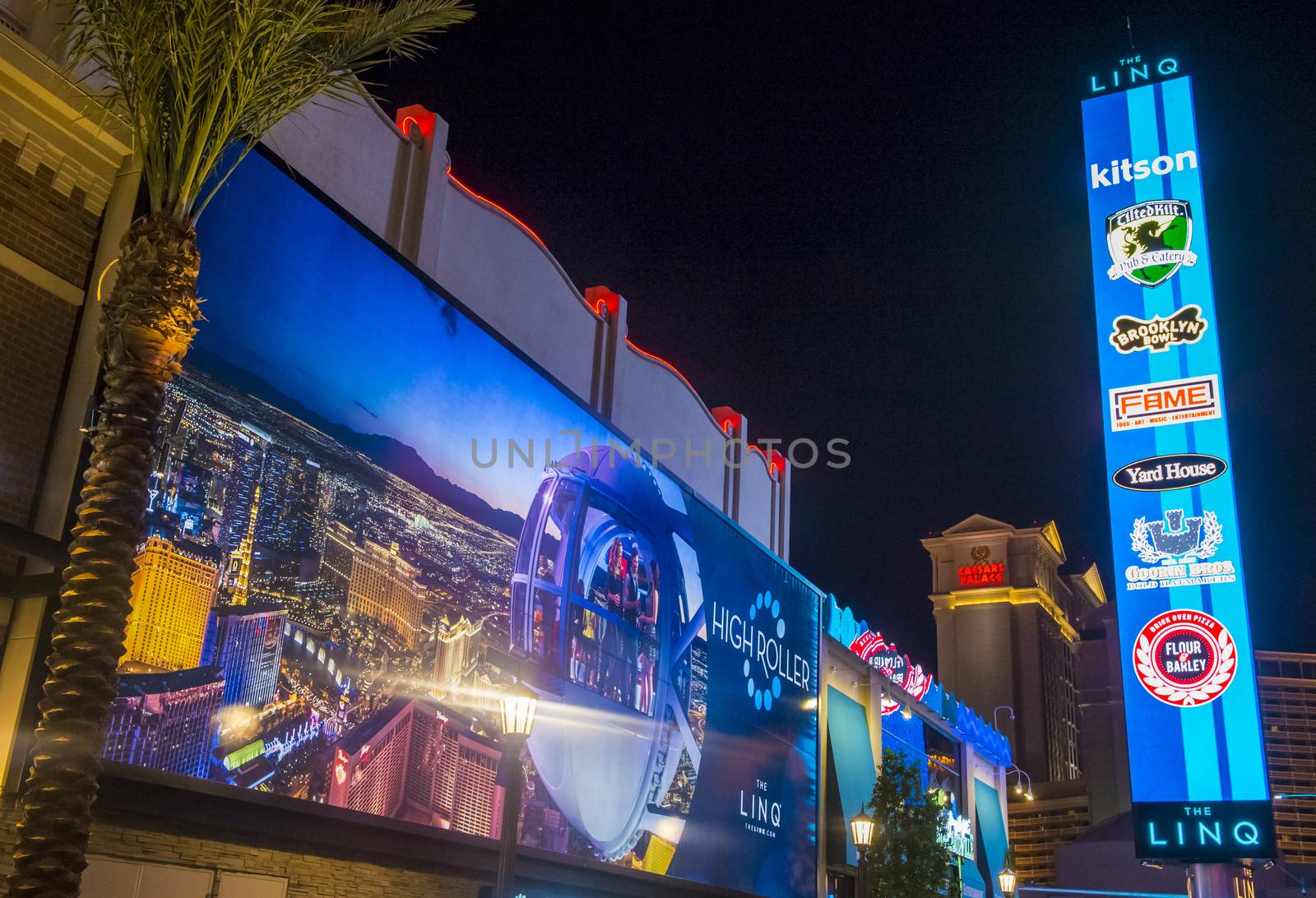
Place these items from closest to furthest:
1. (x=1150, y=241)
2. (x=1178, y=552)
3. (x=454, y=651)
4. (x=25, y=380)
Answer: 1. (x=25, y=380)
2. (x=454, y=651)
3. (x=1178, y=552)
4. (x=1150, y=241)

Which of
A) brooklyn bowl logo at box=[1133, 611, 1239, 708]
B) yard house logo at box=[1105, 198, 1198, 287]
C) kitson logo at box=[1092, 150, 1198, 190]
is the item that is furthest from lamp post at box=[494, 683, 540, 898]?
kitson logo at box=[1092, 150, 1198, 190]

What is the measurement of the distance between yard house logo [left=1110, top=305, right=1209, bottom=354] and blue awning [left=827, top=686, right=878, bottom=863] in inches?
554

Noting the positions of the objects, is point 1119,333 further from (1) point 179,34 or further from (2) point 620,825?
(1) point 179,34

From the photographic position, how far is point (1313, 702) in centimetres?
18338

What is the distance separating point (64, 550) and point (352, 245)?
771cm

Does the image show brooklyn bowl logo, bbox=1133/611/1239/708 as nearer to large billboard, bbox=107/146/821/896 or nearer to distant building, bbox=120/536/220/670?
large billboard, bbox=107/146/821/896

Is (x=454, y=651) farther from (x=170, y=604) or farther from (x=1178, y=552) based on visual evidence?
(x=1178, y=552)

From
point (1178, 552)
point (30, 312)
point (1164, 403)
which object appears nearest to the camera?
point (30, 312)

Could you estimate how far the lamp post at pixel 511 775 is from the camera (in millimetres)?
14125

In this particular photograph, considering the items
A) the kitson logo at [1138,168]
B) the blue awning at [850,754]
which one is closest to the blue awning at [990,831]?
the blue awning at [850,754]

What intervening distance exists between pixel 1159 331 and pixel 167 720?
31.0 meters

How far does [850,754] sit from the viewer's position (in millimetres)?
39625

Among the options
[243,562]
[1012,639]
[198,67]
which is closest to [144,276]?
[198,67]

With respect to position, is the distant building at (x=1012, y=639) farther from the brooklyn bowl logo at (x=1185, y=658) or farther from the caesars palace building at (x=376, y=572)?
the caesars palace building at (x=376, y=572)
